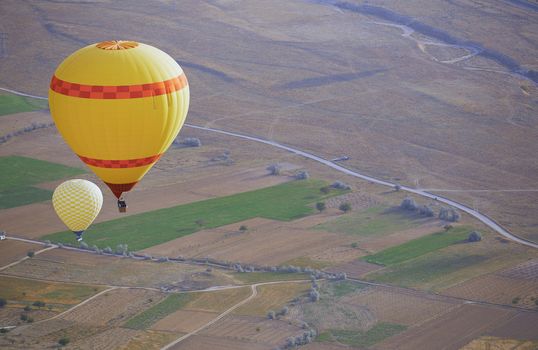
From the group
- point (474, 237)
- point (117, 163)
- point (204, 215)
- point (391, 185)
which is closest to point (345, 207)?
point (391, 185)

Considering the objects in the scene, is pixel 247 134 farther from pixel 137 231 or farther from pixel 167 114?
pixel 167 114

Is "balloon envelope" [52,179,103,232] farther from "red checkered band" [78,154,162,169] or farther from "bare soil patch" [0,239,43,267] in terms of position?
"red checkered band" [78,154,162,169]

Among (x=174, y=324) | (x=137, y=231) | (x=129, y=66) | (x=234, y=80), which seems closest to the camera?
(x=129, y=66)

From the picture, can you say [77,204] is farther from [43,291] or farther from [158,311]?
[158,311]

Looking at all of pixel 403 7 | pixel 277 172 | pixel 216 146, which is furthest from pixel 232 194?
pixel 403 7

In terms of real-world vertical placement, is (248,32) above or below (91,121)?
below

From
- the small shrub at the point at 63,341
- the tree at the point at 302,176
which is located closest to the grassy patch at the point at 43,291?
the small shrub at the point at 63,341

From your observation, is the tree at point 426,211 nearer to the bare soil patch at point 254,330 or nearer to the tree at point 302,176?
the tree at point 302,176

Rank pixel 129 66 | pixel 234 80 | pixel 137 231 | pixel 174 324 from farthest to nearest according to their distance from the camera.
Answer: pixel 234 80
pixel 137 231
pixel 174 324
pixel 129 66
